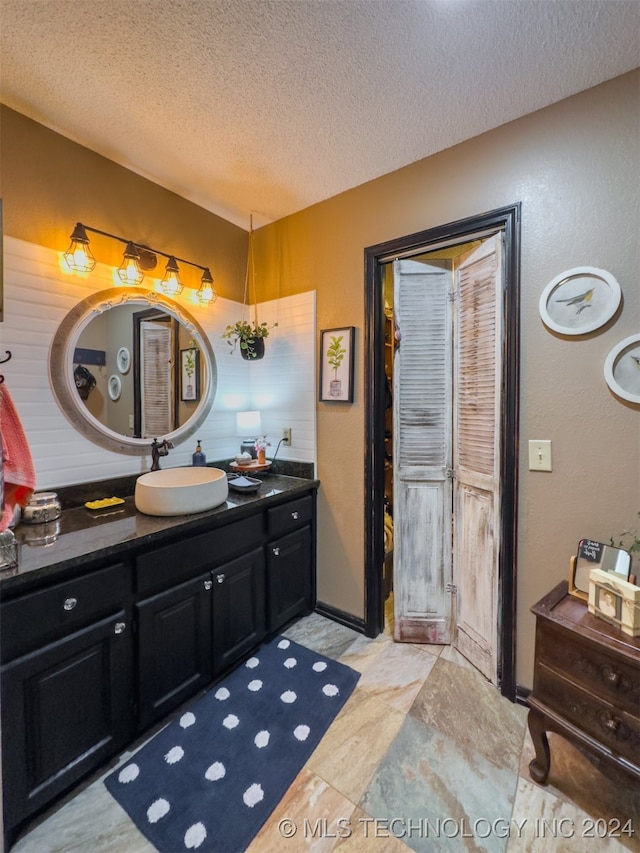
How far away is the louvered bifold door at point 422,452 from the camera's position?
75.2 inches

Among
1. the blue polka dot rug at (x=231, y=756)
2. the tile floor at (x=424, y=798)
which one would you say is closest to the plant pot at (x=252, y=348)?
the blue polka dot rug at (x=231, y=756)

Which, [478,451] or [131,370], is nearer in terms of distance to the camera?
[478,451]

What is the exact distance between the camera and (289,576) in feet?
6.77

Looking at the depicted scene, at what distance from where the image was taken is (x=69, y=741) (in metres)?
1.17

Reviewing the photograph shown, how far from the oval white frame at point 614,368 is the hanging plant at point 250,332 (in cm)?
179

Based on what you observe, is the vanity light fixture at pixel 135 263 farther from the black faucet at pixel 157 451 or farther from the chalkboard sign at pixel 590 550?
the chalkboard sign at pixel 590 550

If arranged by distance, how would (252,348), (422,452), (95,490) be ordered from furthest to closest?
(252,348), (422,452), (95,490)

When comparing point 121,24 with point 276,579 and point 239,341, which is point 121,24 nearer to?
point 239,341

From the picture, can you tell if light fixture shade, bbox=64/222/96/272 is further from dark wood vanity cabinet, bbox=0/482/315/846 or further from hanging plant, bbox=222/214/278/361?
dark wood vanity cabinet, bbox=0/482/315/846

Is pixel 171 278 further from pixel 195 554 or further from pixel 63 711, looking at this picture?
pixel 63 711

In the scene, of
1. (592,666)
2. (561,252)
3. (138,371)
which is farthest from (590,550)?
(138,371)

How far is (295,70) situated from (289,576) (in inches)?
92.5

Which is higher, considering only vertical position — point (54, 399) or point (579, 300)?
point (579, 300)

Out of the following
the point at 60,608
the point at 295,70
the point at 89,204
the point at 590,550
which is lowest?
the point at 60,608
